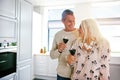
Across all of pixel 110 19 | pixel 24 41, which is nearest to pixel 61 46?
pixel 24 41

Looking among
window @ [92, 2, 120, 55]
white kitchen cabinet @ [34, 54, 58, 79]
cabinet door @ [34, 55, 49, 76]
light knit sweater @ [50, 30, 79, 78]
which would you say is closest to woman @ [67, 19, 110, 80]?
A: light knit sweater @ [50, 30, 79, 78]

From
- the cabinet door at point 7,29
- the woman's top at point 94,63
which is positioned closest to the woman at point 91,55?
the woman's top at point 94,63

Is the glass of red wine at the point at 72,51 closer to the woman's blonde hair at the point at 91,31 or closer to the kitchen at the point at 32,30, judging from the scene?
the woman's blonde hair at the point at 91,31

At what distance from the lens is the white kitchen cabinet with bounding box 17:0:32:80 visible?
254cm

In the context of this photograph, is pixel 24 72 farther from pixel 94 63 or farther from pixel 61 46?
pixel 94 63

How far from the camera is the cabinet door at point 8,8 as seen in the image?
204 cm

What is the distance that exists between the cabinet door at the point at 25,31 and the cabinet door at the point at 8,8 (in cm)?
28

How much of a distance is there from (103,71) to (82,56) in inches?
9.0

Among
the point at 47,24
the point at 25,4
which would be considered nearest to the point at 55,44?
the point at 25,4

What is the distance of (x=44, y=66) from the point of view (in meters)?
4.27

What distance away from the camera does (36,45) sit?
178 inches

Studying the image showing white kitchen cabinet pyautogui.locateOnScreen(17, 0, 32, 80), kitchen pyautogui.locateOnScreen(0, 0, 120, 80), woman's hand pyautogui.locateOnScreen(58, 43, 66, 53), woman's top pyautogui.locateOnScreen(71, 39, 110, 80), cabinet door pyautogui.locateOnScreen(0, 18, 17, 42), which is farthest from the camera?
white kitchen cabinet pyautogui.locateOnScreen(17, 0, 32, 80)

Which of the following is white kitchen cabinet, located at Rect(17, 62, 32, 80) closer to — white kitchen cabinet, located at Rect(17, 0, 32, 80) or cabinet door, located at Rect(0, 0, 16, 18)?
white kitchen cabinet, located at Rect(17, 0, 32, 80)

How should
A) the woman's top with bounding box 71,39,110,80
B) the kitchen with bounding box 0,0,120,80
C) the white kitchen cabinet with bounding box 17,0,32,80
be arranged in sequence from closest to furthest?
the woman's top with bounding box 71,39,110,80, the kitchen with bounding box 0,0,120,80, the white kitchen cabinet with bounding box 17,0,32,80
